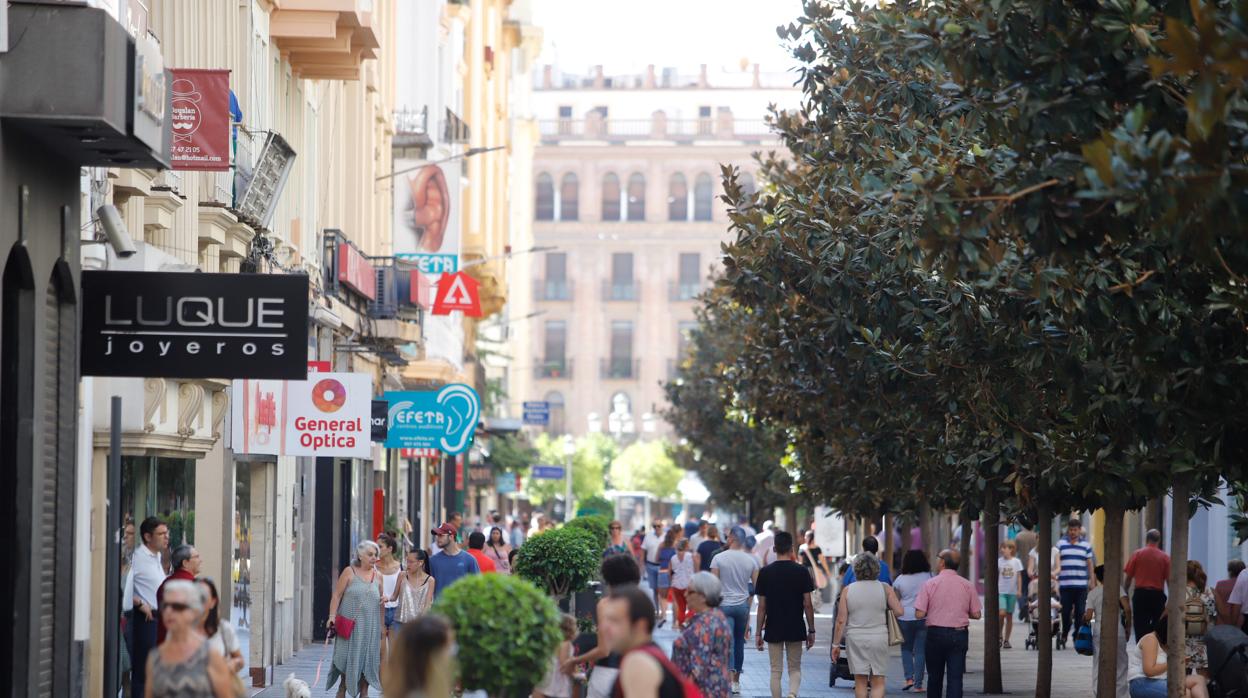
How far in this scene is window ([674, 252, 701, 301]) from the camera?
121375 millimetres

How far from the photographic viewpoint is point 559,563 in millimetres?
21859

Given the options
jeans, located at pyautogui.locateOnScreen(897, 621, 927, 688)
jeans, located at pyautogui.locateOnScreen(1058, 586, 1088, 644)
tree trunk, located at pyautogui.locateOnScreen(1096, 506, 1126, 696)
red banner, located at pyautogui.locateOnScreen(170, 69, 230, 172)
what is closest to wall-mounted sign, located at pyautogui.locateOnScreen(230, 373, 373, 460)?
red banner, located at pyautogui.locateOnScreen(170, 69, 230, 172)

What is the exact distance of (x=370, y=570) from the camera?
19562 millimetres

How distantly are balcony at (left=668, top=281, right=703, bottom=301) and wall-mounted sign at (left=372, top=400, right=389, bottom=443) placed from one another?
91.5 metres

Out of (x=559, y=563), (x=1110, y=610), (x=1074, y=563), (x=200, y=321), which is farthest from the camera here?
(x=1074, y=563)

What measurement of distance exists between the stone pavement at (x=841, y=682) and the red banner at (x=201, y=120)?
21.8 feet

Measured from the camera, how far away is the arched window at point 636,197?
400 feet

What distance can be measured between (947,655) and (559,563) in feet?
13.6

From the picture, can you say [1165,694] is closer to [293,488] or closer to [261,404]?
[261,404]

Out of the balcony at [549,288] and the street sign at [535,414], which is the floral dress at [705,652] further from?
the balcony at [549,288]

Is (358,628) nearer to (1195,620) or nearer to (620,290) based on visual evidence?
(1195,620)

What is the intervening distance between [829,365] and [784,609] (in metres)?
3.68

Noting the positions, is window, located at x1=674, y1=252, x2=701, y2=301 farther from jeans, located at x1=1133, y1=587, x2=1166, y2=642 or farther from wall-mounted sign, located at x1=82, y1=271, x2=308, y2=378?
wall-mounted sign, located at x1=82, y1=271, x2=308, y2=378

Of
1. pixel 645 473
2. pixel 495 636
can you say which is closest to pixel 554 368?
pixel 645 473
